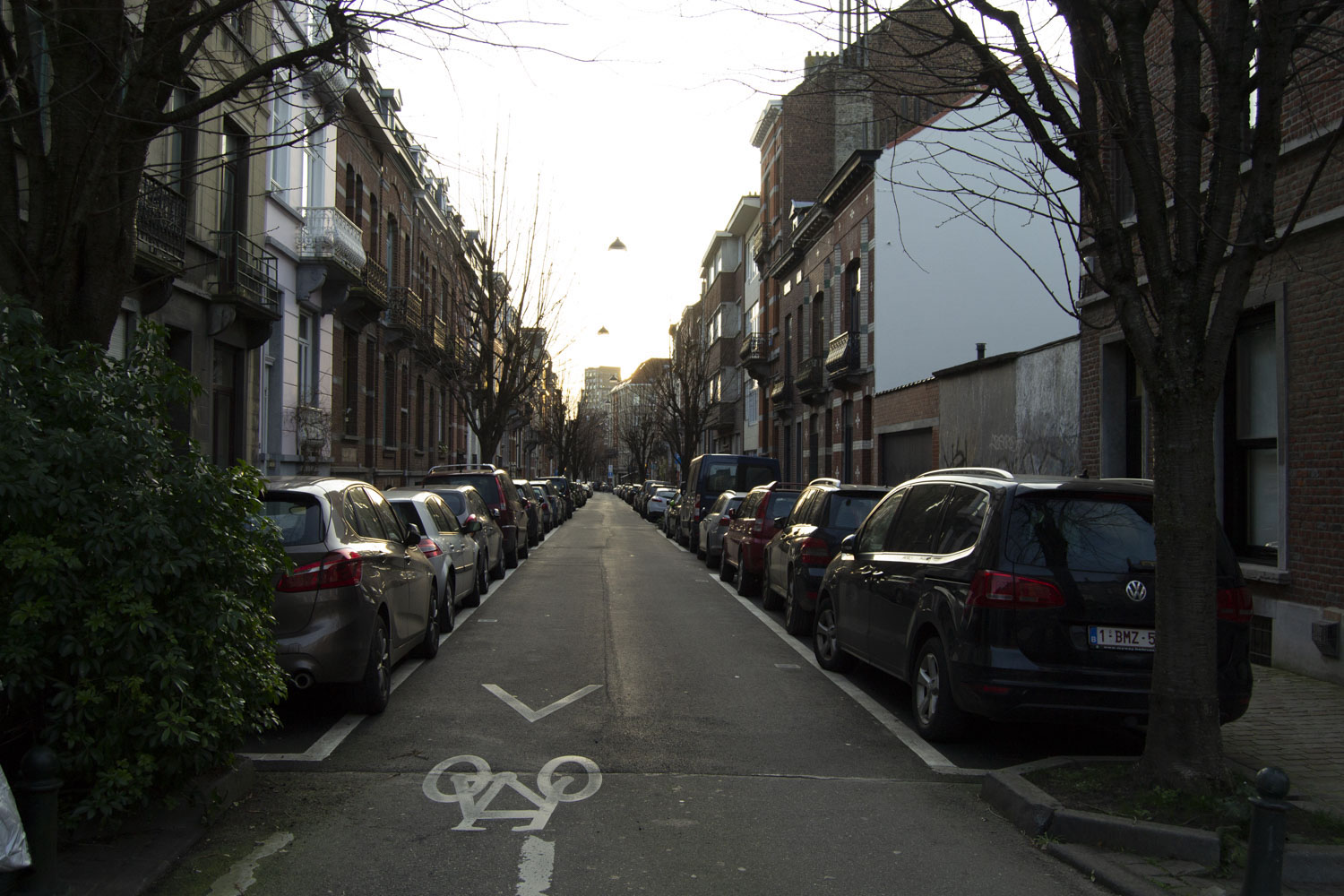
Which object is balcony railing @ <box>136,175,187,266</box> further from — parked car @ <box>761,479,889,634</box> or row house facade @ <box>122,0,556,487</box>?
parked car @ <box>761,479,889,634</box>

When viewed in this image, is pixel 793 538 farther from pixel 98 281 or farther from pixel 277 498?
Answer: pixel 98 281

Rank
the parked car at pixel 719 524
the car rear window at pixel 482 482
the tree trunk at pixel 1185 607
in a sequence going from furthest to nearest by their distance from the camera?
the parked car at pixel 719 524 → the car rear window at pixel 482 482 → the tree trunk at pixel 1185 607

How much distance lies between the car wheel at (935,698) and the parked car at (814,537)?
368cm

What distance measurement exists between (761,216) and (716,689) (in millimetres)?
38900

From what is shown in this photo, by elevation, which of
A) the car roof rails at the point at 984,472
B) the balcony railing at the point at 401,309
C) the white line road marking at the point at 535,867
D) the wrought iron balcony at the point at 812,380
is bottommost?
the white line road marking at the point at 535,867

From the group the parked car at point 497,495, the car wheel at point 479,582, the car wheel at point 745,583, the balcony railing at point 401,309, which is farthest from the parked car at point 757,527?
the balcony railing at point 401,309

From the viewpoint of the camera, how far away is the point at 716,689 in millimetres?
8531

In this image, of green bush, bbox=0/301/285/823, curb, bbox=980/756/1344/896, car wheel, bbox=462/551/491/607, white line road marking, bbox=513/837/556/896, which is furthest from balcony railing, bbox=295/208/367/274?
curb, bbox=980/756/1344/896

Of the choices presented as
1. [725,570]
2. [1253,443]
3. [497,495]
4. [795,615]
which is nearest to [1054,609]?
[795,615]

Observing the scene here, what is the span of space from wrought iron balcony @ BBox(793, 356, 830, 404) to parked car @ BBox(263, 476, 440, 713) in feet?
81.3

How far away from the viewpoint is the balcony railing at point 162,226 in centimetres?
1381

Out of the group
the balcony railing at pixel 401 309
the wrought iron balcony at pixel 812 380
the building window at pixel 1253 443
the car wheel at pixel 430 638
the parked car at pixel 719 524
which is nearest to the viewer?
the car wheel at pixel 430 638

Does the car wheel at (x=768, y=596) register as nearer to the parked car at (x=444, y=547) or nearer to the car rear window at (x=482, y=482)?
the parked car at (x=444, y=547)

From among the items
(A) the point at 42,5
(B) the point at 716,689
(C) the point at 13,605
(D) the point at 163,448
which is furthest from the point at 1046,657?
(A) the point at 42,5
